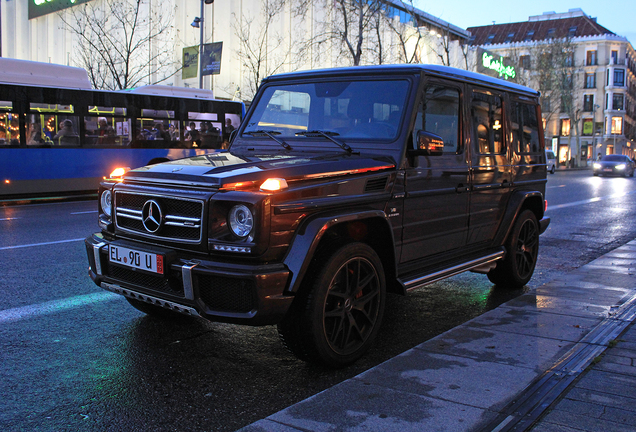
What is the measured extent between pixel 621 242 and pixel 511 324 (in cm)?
628

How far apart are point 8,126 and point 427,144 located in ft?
47.1

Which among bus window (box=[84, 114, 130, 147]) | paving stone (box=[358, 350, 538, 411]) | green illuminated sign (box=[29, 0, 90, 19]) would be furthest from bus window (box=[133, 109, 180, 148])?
green illuminated sign (box=[29, 0, 90, 19])

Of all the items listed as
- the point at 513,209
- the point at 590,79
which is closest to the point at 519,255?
the point at 513,209

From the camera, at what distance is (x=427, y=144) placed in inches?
163

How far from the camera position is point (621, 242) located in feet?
31.7

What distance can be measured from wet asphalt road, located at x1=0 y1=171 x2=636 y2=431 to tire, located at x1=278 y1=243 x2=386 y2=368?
0.55ft

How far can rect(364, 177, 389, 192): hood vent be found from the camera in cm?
386

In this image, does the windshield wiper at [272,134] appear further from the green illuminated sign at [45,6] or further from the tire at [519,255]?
the green illuminated sign at [45,6]

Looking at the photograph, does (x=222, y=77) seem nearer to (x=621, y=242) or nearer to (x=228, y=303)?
(x=621, y=242)

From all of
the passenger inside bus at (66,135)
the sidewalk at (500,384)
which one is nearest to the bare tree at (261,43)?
the passenger inside bus at (66,135)

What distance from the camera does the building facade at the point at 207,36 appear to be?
33.2 meters

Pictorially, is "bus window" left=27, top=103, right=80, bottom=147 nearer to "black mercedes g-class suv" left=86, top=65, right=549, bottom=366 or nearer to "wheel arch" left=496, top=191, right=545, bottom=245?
"black mercedes g-class suv" left=86, top=65, right=549, bottom=366

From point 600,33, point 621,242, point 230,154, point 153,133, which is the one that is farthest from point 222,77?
point 600,33

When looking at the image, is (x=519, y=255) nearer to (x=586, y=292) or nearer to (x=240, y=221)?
(x=586, y=292)
